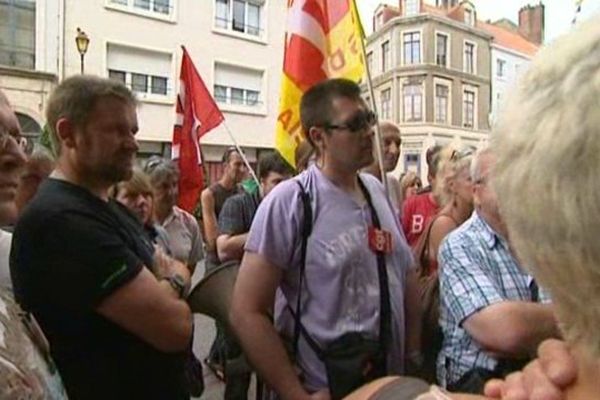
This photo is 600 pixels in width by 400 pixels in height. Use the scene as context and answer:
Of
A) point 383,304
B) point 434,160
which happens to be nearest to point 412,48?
point 434,160

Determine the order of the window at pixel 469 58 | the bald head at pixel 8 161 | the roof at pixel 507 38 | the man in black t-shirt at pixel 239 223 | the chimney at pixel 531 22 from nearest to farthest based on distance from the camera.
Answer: the bald head at pixel 8 161, the man in black t-shirt at pixel 239 223, the window at pixel 469 58, the roof at pixel 507 38, the chimney at pixel 531 22

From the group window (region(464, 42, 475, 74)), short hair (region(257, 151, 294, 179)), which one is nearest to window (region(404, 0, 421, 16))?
window (region(464, 42, 475, 74))

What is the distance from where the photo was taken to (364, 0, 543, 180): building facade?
3544cm

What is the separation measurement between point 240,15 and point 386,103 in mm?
17403

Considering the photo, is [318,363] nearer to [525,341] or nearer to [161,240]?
[525,341]

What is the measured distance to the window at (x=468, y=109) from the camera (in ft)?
123

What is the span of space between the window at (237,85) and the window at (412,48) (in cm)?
1724

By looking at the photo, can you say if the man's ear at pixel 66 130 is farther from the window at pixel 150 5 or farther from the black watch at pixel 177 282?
the window at pixel 150 5

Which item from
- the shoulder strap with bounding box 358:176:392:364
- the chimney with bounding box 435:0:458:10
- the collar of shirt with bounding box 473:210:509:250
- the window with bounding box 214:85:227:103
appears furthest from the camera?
the chimney with bounding box 435:0:458:10

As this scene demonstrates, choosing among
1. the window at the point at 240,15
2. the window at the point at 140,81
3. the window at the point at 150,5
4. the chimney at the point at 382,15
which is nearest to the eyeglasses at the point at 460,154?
the window at the point at 140,81

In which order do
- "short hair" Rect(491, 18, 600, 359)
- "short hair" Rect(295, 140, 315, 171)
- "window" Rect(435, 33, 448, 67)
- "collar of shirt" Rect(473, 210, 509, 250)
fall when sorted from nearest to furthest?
"short hair" Rect(491, 18, 600, 359)
"collar of shirt" Rect(473, 210, 509, 250)
"short hair" Rect(295, 140, 315, 171)
"window" Rect(435, 33, 448, 67)

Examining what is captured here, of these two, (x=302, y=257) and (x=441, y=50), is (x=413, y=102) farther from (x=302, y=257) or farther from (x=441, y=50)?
(x=302, y=257)

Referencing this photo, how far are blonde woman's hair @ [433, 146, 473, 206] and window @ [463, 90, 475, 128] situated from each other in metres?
34.9

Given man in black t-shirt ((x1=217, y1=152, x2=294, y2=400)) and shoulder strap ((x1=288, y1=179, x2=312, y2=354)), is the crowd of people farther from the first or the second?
man in black t-shirt ((x1=217, y1=152, x2=294, y2=400))
